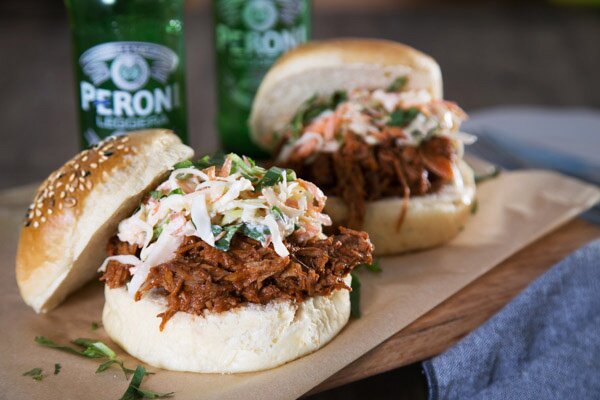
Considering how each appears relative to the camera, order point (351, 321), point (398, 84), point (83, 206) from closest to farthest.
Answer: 1. point (83, 206)
2. point (351, 321)
3. point (398, 84)

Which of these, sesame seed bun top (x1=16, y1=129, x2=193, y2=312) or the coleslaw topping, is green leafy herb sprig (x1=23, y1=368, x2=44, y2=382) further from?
the coleslaw topping

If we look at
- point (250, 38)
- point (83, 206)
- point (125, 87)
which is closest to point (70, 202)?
point (83, 206)

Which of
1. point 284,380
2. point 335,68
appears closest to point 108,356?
point 284,380

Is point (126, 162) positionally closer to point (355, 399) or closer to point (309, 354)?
point (309, 354)

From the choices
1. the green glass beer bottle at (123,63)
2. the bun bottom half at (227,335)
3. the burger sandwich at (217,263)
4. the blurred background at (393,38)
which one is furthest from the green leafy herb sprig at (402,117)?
the blurred background at (393,38)

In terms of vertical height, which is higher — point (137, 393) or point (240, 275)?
point (240, 275)

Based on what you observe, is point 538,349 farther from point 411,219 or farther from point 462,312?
point 411,219
